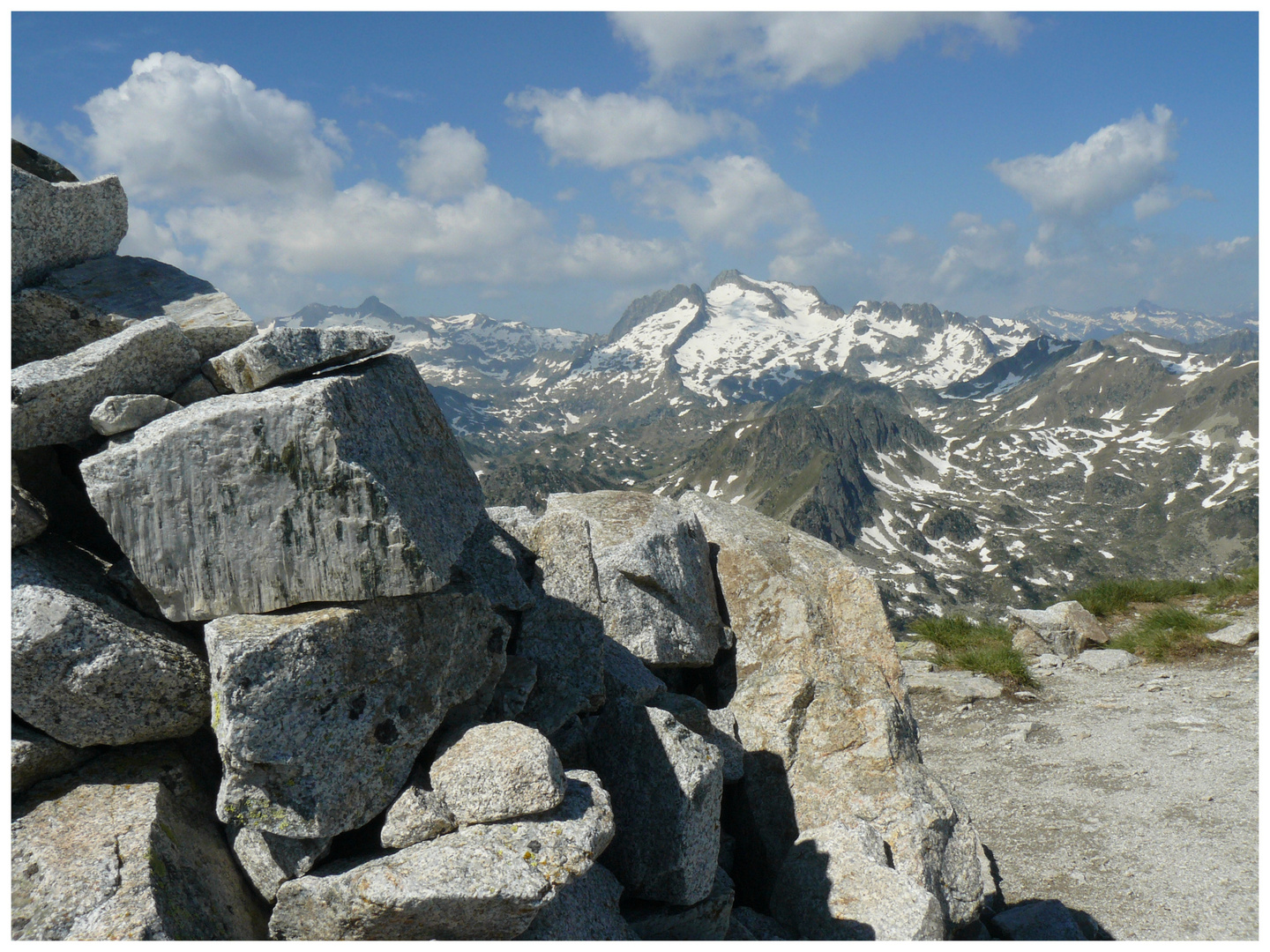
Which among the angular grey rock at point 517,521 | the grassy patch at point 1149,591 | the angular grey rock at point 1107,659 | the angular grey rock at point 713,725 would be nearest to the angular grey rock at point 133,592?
the angular grey rock at point 517,521

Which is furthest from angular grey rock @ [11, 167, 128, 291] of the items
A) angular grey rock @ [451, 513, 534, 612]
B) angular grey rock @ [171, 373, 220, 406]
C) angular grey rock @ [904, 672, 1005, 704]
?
angular grey rock @ [904, 672, 1005, 704]

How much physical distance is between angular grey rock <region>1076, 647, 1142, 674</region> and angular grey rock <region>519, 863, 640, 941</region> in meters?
19.1

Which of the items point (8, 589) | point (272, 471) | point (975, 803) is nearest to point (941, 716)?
point (975, 803)

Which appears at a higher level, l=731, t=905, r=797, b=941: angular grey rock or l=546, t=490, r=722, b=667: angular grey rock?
l=546, t=490, r=722, b=667: angular grey rock

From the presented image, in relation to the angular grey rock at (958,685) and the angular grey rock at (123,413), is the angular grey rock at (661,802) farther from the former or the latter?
the angular grey rock at (958,685)

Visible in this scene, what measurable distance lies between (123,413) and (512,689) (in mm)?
5681

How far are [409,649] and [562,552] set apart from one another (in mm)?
5479

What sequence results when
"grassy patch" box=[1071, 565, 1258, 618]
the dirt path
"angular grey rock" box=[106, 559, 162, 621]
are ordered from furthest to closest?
"grassy patch" box=[1071, 565, 1258, 618] < the dirt path < "angular grey rock" box=[106, 559, 162, 621]

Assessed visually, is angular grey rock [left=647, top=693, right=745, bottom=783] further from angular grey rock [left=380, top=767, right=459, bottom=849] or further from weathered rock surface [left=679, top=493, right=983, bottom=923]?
angular grey rock [left=380, top=767, right=459, bottom=849]

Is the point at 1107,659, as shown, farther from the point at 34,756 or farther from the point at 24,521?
the point at 24,521

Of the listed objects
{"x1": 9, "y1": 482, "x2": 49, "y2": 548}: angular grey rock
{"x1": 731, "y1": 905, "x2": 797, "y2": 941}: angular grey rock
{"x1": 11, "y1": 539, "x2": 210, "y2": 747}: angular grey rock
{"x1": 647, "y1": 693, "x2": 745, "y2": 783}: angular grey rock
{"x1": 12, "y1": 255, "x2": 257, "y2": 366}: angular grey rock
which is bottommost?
{"x1": 731, "y1": 905, "x2": 797, "y2": 941}: angular grey rock

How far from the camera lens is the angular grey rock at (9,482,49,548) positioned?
7781 millimetres

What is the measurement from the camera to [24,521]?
25.7 feet

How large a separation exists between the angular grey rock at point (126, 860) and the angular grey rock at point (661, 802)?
4.27 meters
